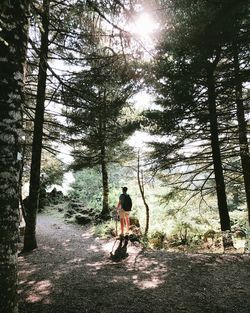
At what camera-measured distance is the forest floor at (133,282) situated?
16.1ft

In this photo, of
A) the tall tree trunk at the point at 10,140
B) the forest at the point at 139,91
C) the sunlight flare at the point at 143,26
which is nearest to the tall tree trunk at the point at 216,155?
the forest at the point at 139,91

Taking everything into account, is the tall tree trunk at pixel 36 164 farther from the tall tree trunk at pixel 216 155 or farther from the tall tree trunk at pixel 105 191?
the tall tree trunk at pixel 105 191

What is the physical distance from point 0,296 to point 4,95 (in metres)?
2.37

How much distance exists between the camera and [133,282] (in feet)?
20.3

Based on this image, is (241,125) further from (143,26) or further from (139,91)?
(143,26)

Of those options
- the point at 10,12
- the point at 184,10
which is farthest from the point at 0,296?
the point at 184,10

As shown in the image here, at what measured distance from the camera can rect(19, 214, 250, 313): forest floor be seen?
4898 mm

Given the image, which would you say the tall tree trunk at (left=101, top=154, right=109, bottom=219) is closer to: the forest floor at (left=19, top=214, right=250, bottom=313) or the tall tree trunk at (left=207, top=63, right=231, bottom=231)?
the forest floor at (left=19, top=214, right=250, bottom=313)

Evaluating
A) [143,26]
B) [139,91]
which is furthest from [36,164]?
[143,26]

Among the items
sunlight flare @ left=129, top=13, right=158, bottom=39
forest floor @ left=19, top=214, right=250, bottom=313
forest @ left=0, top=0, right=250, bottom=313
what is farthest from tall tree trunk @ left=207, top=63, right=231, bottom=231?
sunlight flare @ left=129, top=13, right=158, bottom=39

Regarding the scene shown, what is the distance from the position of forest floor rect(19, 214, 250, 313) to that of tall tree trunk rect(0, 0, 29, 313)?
1614 millimetres

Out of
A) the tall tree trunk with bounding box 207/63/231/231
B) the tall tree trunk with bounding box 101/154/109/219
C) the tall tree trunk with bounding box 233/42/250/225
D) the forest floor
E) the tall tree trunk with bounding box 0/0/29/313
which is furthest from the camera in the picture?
the tall tree trunk with bounding box 101/154/109/219

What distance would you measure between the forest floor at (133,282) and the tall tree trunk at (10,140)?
1.61 m

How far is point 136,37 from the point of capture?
5203mm
